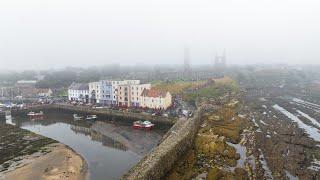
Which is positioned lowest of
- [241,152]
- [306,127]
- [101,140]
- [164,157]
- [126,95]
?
[101,140]

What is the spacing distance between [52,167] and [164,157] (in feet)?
45.3

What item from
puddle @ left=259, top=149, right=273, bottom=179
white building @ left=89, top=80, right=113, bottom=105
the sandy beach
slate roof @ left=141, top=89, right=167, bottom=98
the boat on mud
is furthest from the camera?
white building @ left=89, top=80, right=113, bottom=105

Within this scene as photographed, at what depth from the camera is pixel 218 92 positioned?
95812 millimetres

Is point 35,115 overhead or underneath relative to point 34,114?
underneath

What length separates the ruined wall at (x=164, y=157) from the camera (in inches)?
1143

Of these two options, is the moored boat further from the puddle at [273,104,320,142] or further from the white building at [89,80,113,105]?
the puddle at [273,104,320,142]

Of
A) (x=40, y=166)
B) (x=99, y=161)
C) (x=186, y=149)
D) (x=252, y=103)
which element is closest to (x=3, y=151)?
(x=40, y=166)

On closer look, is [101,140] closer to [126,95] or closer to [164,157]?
[164,157]

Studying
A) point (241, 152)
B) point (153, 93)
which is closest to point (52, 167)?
point (241, 152)

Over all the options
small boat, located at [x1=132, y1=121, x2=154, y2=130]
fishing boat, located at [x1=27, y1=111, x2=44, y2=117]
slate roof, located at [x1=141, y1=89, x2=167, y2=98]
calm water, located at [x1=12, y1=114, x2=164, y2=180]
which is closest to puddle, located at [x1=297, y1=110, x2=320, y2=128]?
calm water, located at [x1=12, y1=114, x2=164, y2=180]

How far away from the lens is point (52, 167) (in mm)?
36562

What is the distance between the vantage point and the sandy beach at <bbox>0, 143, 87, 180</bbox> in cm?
3378

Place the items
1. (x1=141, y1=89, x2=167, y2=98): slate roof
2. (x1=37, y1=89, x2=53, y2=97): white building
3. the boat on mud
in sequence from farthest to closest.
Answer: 1. (x1=37, y1=89, x2=53, y2=97): white building
2. the boat on mud
3. (x1=141, y1=89, x2=167, y2=98): slate roof

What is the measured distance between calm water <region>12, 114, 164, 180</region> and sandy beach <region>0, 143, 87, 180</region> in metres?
1.31
